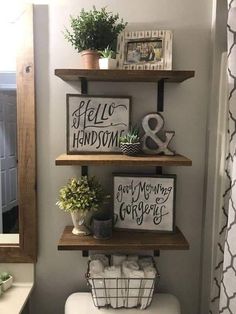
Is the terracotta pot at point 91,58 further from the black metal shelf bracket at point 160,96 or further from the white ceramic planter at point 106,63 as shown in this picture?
the black metal shelf bracket at point 160,96

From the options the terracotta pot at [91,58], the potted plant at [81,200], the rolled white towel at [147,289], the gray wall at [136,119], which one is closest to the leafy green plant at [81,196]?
the potted plant at [81,200]

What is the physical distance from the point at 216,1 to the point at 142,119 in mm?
566

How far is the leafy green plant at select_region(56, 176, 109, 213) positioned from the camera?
3.84 feet

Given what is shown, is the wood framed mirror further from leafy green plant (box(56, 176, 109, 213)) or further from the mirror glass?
leafy green plant (box(56, 176, 109, 213))

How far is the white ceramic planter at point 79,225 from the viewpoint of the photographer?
3.95ft

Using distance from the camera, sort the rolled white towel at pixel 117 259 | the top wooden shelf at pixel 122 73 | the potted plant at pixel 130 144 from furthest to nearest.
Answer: the rolled white towel at pixel 117 259
the potted plant at pixel 130 144
the top wooden shelf at pixel 122 73

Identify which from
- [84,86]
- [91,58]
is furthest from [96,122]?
[91,58]

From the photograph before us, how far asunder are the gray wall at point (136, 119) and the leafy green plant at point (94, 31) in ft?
0.38

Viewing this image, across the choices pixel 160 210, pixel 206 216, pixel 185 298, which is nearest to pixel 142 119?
pixel 160 210

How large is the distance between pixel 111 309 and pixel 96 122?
76 centimetres

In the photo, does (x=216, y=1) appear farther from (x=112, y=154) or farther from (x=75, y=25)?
(x=112, y=154)

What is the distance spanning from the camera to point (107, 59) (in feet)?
3.63

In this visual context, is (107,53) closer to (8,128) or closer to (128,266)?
(8,128)

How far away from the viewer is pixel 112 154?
1.24 m
